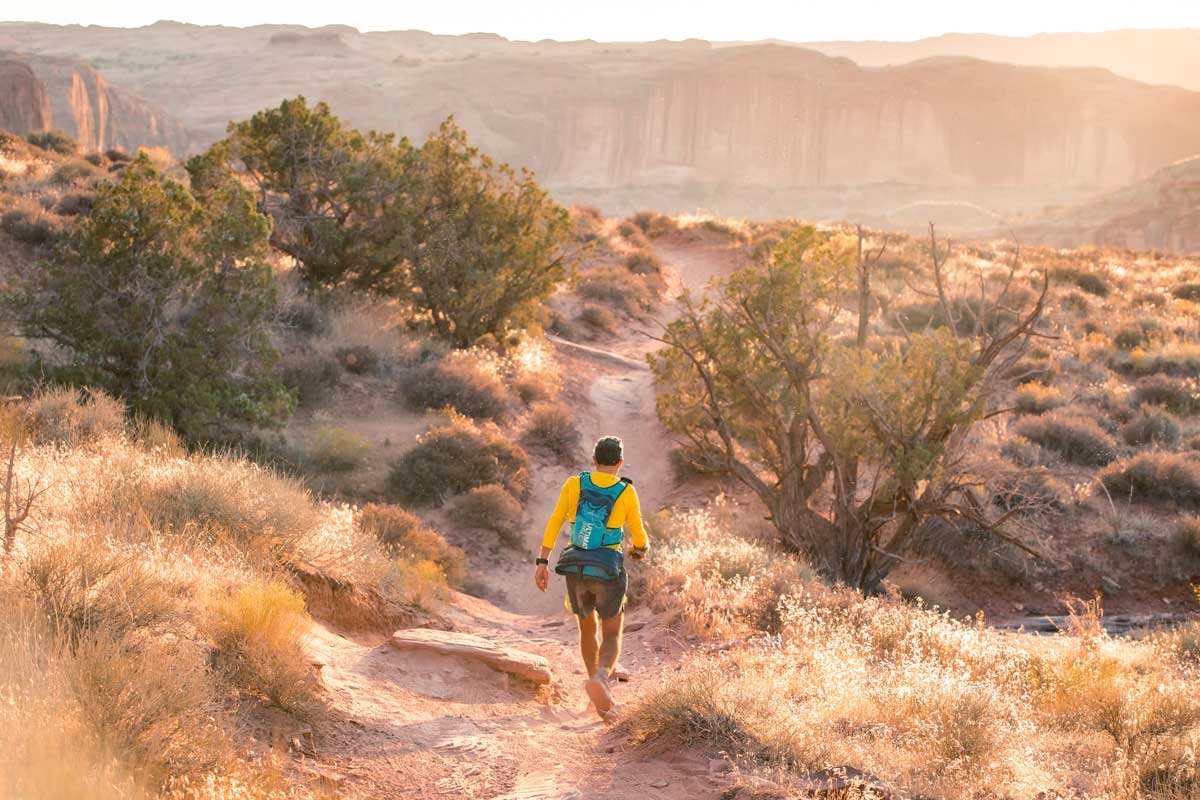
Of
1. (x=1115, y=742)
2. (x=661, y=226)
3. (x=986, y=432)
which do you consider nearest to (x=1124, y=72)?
(x=661, y=226)

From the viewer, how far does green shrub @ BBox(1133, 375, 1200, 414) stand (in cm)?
1862

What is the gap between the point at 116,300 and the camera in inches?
458

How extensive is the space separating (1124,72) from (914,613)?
221033mm

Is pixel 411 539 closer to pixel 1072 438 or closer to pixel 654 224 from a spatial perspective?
pixel 1072 438

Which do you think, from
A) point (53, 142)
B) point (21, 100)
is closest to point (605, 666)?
point (53, 142)

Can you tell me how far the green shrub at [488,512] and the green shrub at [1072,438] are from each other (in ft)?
32.4

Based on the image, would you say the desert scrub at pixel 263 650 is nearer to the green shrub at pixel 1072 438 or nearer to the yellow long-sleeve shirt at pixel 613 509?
the yellow long-sleeve shirt at pixel 613 509

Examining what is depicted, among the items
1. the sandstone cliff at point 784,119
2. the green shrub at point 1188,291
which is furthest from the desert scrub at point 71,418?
the sandstone cliff at point 784,119

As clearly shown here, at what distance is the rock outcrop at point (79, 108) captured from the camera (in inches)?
1415

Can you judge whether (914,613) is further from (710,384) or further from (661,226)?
(661,226)

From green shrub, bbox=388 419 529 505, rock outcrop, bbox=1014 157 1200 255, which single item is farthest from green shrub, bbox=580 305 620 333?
rock outcrop, bbox=1014 157 1200 255

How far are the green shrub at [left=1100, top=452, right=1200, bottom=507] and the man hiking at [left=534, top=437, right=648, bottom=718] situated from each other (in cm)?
1217

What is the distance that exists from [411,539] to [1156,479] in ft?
40.3

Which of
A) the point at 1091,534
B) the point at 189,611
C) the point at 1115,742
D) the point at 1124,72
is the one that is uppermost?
the point at 1124,72
